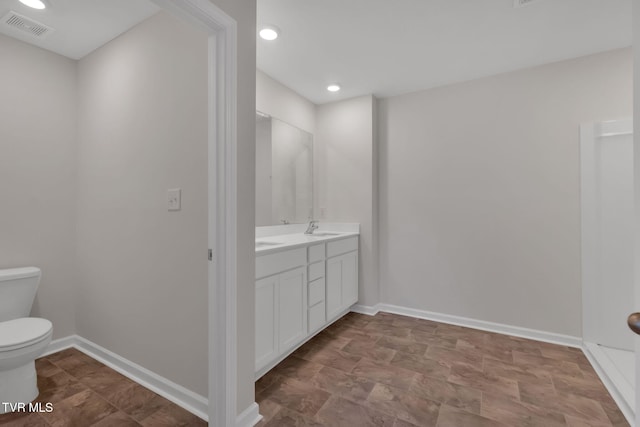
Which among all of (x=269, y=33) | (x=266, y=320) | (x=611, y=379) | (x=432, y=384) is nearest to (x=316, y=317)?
(x=266, y=320)

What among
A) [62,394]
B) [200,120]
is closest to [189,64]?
[200,120]

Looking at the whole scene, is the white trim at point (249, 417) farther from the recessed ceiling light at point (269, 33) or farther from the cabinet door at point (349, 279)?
the recessed ceiling light at point (269, 33)

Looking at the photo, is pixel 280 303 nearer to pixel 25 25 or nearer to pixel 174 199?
pixel 174 199

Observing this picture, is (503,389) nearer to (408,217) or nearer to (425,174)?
(408,217)

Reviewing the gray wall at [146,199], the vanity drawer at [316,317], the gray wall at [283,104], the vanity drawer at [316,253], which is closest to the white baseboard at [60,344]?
the gray wall at [146,199]

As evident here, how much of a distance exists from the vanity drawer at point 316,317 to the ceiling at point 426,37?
2.05 meters

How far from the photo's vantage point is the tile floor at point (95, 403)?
5.08 ft

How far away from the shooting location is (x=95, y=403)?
1681mm

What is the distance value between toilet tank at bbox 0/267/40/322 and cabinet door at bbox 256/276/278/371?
5.23 ft

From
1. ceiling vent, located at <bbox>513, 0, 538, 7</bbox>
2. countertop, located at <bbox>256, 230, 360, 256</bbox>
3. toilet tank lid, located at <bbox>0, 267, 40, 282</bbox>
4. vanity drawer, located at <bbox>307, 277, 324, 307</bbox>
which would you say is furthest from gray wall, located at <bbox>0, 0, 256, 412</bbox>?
ceiling vent, located at <bbox>513, 0, 538, 7</bbox>

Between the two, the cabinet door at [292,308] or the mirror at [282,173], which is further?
the mirror at [282,173]

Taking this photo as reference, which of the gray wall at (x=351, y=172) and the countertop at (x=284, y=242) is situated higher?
the gray wall at (x=351, y=172)

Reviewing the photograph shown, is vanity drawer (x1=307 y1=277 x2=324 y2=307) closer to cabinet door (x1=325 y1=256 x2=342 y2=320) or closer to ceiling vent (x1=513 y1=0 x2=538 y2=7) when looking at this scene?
cabinet door (x1=325 y1=256 x2=342 y2=320)

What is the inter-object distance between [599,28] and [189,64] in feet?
8.94
